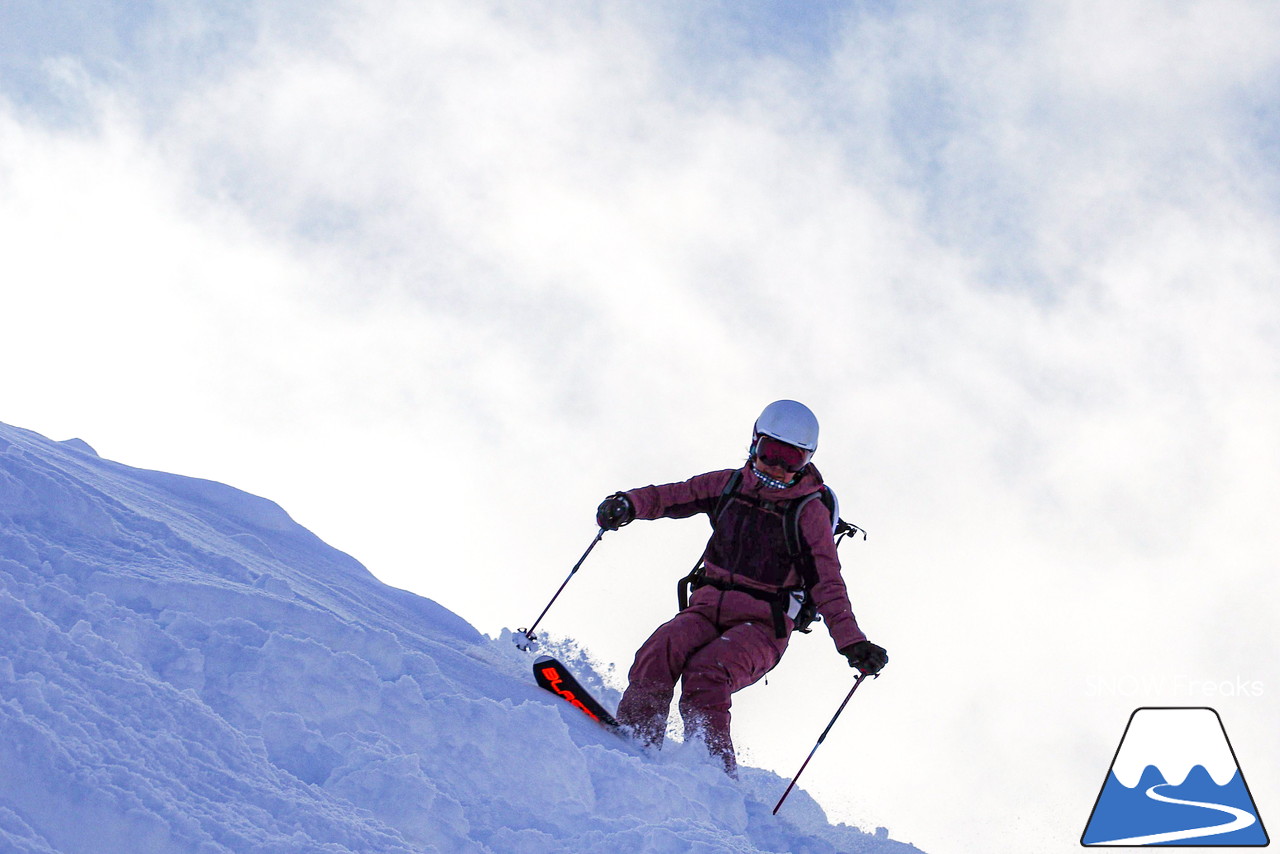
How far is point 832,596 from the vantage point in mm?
6391

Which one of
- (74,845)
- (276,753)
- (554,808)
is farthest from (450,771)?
(74,845)

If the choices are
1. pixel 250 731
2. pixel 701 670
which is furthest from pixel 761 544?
pixel 250 731

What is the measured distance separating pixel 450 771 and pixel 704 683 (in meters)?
2.51

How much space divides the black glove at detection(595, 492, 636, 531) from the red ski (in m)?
1.47

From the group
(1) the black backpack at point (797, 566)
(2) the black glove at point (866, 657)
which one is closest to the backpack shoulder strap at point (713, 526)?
(1) the black backpack at point (797, 566)

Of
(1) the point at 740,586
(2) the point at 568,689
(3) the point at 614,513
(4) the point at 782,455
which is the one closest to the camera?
(2) the point at 568,689

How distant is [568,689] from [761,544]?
5.37 ft

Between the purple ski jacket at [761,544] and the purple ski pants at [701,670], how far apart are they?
8.6 inches

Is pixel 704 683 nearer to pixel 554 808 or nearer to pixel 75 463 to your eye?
pixel 554 808

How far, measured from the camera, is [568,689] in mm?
5707

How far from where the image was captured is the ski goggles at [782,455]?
268 inches

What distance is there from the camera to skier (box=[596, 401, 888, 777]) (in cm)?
615

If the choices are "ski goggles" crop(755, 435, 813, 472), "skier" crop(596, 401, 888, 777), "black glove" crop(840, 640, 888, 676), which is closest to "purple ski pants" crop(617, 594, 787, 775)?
"skier" crop(596, 401, 888, 777)

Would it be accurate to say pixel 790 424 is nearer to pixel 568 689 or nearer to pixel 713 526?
pixel 713 526
